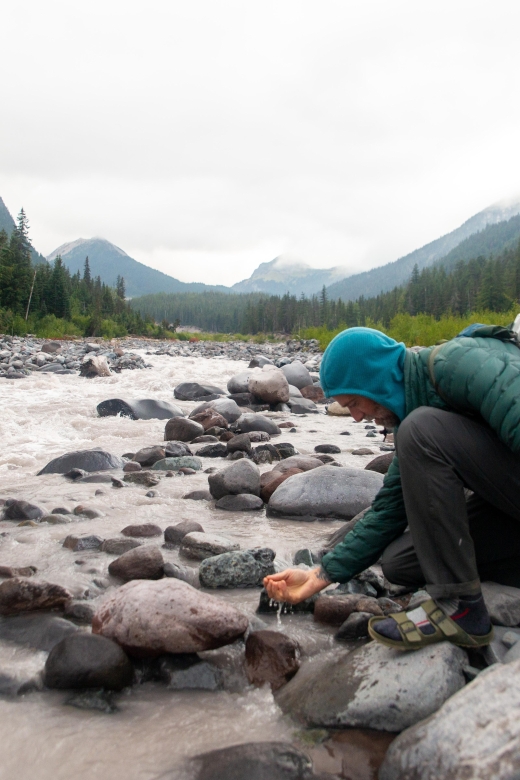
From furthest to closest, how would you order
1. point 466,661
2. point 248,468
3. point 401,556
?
point 248,468
point 401,556
point 466,661

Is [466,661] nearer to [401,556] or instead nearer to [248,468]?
[401,556]

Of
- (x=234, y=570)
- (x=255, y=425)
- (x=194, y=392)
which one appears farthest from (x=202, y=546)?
(x=194, y=392)

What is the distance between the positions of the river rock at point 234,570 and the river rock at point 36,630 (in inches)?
29.5

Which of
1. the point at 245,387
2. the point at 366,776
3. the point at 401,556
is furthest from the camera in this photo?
the point at 245,387

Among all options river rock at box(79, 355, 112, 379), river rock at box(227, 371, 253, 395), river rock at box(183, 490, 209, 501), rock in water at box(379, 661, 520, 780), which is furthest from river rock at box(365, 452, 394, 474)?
river rock at box(79, 355, 112, 379)

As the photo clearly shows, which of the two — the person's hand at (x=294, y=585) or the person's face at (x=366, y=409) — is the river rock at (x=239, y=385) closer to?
the person's hand at (x=294, y=585)

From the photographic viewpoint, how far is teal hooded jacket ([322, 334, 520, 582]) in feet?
6.11

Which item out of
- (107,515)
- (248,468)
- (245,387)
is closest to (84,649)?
(107,515)

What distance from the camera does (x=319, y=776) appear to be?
64.4 inches

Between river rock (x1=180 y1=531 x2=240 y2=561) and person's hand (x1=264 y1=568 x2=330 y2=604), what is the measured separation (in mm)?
877

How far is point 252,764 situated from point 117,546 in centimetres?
199

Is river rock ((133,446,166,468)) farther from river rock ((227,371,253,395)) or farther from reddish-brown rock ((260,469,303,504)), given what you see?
river rock ((227,371,253,395))

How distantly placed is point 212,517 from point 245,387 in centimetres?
741

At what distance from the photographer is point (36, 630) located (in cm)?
246
